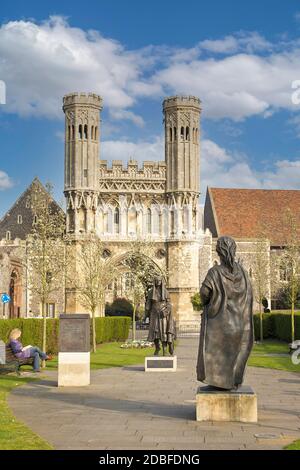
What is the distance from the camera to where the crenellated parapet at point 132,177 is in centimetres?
4962

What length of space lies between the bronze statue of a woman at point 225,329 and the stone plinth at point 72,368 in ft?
16.5

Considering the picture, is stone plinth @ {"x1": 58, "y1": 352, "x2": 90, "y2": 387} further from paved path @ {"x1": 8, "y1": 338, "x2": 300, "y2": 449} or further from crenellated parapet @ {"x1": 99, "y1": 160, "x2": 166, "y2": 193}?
crenellated parapet @ {"x1": 99, "y1": 160, "x2": 166, "y2": 193}

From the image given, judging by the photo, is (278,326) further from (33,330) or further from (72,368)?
(72,368)

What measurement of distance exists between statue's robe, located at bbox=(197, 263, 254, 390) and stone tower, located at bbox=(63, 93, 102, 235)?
38543 millimetres

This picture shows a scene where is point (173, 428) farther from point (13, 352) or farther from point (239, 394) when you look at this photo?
point (13, 352)

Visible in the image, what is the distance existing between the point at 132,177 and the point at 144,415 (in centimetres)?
4023

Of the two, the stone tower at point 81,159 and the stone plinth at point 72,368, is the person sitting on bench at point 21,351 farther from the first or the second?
the stone tower at point 81,159

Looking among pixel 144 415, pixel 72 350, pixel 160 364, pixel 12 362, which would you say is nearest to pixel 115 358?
pixel 160 364

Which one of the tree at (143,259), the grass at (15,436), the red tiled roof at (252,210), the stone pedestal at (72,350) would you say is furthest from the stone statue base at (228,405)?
the red tiled roof at (252,210)

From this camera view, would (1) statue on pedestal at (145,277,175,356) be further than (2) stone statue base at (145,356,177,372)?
Yes

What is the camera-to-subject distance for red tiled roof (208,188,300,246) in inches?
2192

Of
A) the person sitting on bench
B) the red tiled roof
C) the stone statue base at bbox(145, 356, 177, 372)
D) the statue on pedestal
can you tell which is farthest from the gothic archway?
the person sitting on bench

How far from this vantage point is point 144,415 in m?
10.2

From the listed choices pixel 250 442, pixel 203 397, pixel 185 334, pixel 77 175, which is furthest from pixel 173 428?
pixel 77 175
